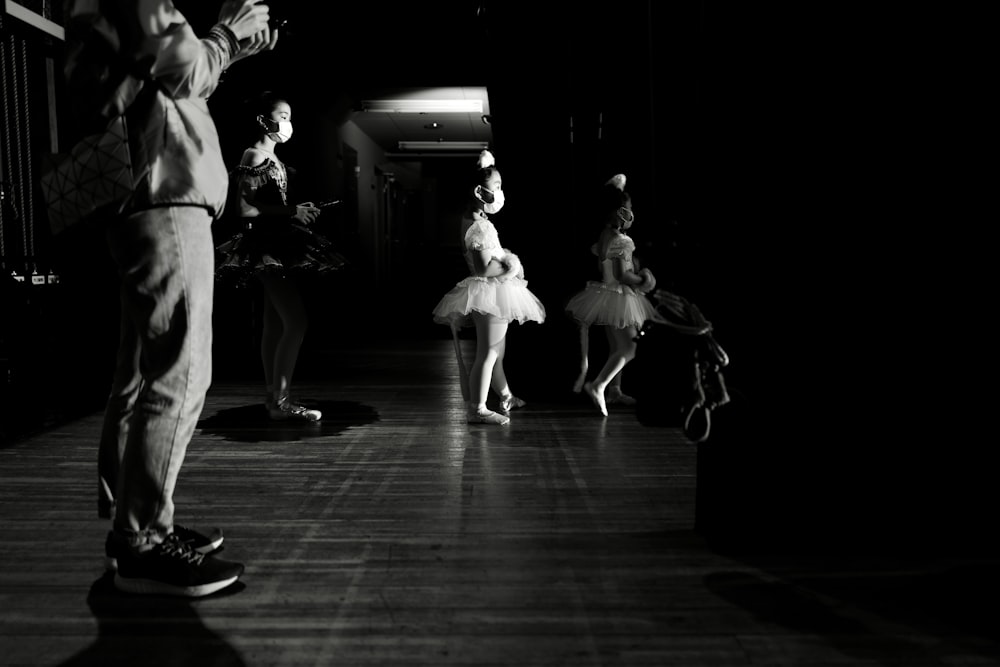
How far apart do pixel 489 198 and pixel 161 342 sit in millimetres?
2785

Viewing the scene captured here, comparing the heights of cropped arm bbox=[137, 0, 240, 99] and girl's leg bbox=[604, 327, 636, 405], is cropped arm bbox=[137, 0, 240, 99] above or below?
above

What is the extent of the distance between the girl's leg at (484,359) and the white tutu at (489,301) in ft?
0.20

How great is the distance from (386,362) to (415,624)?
6.04 meters

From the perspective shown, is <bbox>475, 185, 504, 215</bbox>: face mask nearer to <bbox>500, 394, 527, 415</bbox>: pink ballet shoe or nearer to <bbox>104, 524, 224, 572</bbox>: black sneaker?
<bbox>500, 394, 527, 415</bbox>: pink ballet shoe

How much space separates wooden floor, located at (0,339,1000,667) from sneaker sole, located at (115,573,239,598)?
0.02 m

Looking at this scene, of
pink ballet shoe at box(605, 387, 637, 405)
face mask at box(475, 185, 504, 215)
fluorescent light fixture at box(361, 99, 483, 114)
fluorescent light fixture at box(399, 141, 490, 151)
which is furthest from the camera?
fluorescent light fixture at box(399, 141, 490, 151)

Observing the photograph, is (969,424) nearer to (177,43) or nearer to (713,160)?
(713,160)

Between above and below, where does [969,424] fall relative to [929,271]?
below

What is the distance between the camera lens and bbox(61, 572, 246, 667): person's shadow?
6.16ft

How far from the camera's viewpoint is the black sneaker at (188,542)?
7.34 feet

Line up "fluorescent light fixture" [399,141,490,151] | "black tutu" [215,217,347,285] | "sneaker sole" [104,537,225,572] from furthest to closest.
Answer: "fluorescent light fixture" [399,141,490,151] < "black tutu" [215,217,347,285] < "sneaker sole" [104,537,225,572]

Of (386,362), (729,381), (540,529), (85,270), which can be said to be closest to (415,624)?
(540,529)

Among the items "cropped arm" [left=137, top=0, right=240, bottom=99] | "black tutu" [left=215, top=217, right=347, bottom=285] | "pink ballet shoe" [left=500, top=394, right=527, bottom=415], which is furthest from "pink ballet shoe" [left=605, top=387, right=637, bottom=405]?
"cropped arm" [left=137, top=0, right=240, bottom=99]

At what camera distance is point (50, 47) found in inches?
235
